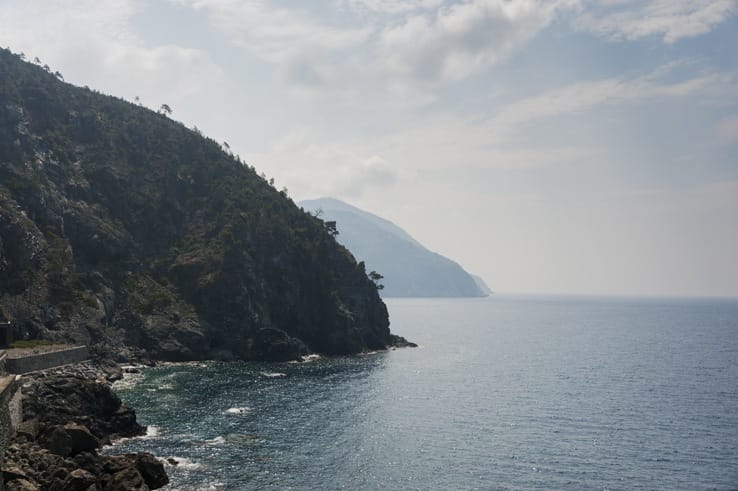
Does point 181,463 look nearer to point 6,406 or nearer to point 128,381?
point 6,406

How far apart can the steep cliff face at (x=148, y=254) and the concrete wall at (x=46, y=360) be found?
11931mm

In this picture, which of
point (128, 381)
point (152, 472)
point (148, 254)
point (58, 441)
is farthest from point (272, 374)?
point (148, 254)

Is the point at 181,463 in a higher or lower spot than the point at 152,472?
lower

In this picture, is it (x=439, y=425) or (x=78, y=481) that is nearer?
(x=78, y=481)

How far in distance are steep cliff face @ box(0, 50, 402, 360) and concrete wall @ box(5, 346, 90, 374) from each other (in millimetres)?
11931

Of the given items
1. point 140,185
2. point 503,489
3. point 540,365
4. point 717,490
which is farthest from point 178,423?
point 140,185

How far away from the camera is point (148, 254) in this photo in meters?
166

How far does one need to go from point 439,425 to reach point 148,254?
375 feet

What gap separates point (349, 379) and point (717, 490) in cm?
7338

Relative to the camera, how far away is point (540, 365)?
149 m

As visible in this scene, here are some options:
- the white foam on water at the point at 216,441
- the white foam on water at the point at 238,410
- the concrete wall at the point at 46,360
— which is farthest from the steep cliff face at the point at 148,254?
the white foam on water at the point at 216,441

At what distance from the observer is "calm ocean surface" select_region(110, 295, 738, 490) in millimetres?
61688

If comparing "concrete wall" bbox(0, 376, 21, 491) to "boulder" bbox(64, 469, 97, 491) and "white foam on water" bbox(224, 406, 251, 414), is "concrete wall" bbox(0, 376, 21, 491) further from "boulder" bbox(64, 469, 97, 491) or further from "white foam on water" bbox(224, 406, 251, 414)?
"white foam on water" bbox(224, 406, 251, 414)

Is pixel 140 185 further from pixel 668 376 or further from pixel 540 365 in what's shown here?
pixel 668 376
